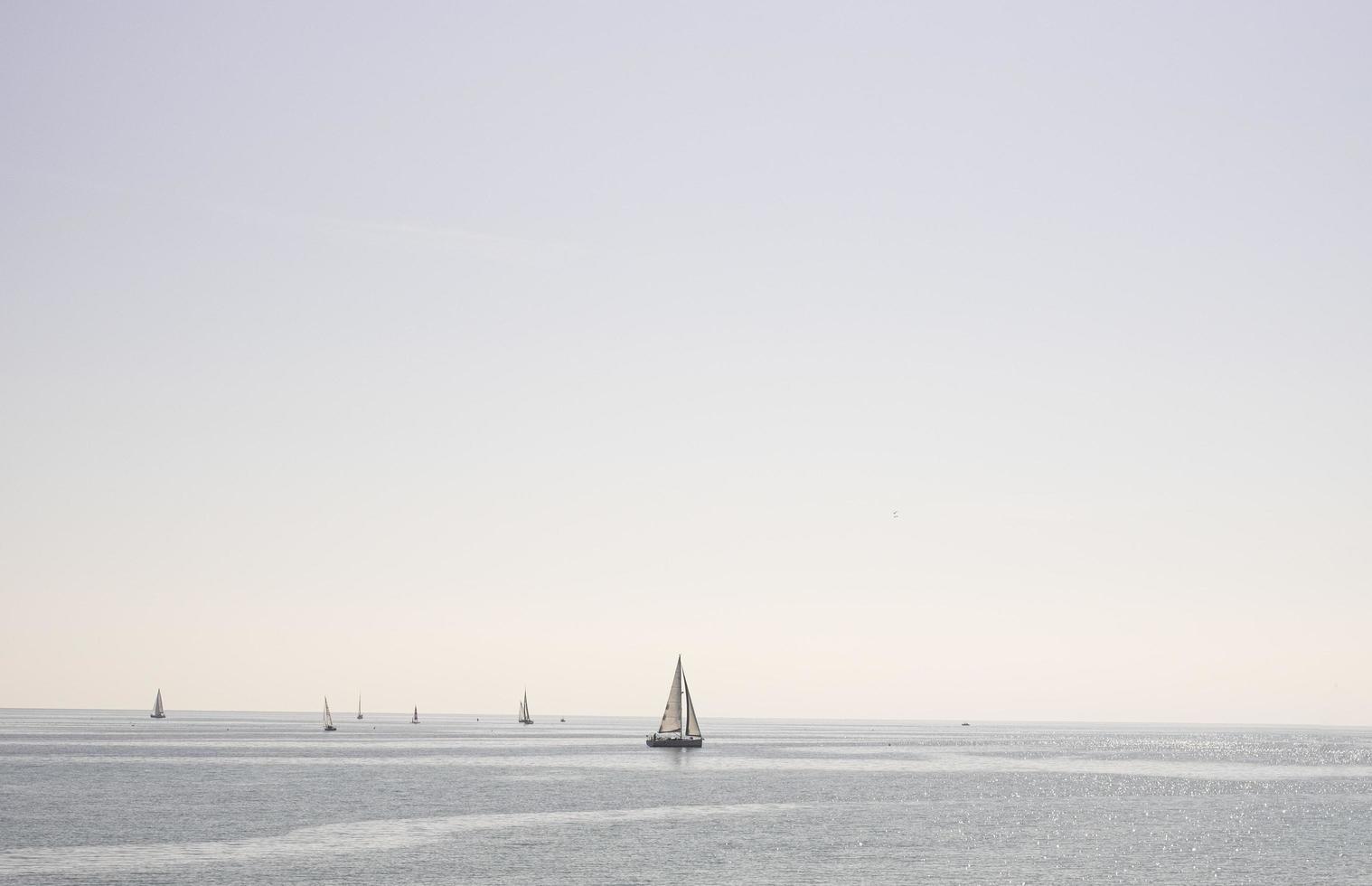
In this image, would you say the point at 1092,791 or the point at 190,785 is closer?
the point at 190,785

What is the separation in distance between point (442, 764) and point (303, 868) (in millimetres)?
121647

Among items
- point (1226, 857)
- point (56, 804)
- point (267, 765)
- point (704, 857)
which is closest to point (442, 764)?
point (267, 765)

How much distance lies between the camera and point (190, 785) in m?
146

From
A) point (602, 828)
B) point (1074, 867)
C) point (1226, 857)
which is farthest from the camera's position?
point (602, 828)

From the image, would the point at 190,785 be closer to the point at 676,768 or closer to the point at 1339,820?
the point at 676,768

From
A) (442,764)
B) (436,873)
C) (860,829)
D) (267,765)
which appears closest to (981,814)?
(860,829)

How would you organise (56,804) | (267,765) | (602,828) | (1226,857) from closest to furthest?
1. (1226,857)
2. (602,828)
3. (56,804)
4. (267,765)

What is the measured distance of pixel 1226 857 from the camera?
9300 cm

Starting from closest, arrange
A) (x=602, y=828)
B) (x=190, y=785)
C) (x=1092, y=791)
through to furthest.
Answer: (x=602, y=828) < (x=190, y=785) < (x=1092, y=791)

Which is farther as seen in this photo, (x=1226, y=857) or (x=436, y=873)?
(x=1226, y=857)

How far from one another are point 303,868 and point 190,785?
245ft

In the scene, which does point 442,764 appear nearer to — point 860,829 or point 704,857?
point 860,829

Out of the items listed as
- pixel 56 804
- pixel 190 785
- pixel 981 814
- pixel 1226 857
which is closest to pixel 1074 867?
pixel 1226 857

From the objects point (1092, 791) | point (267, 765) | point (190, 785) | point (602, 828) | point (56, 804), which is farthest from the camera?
point (267, 765)
